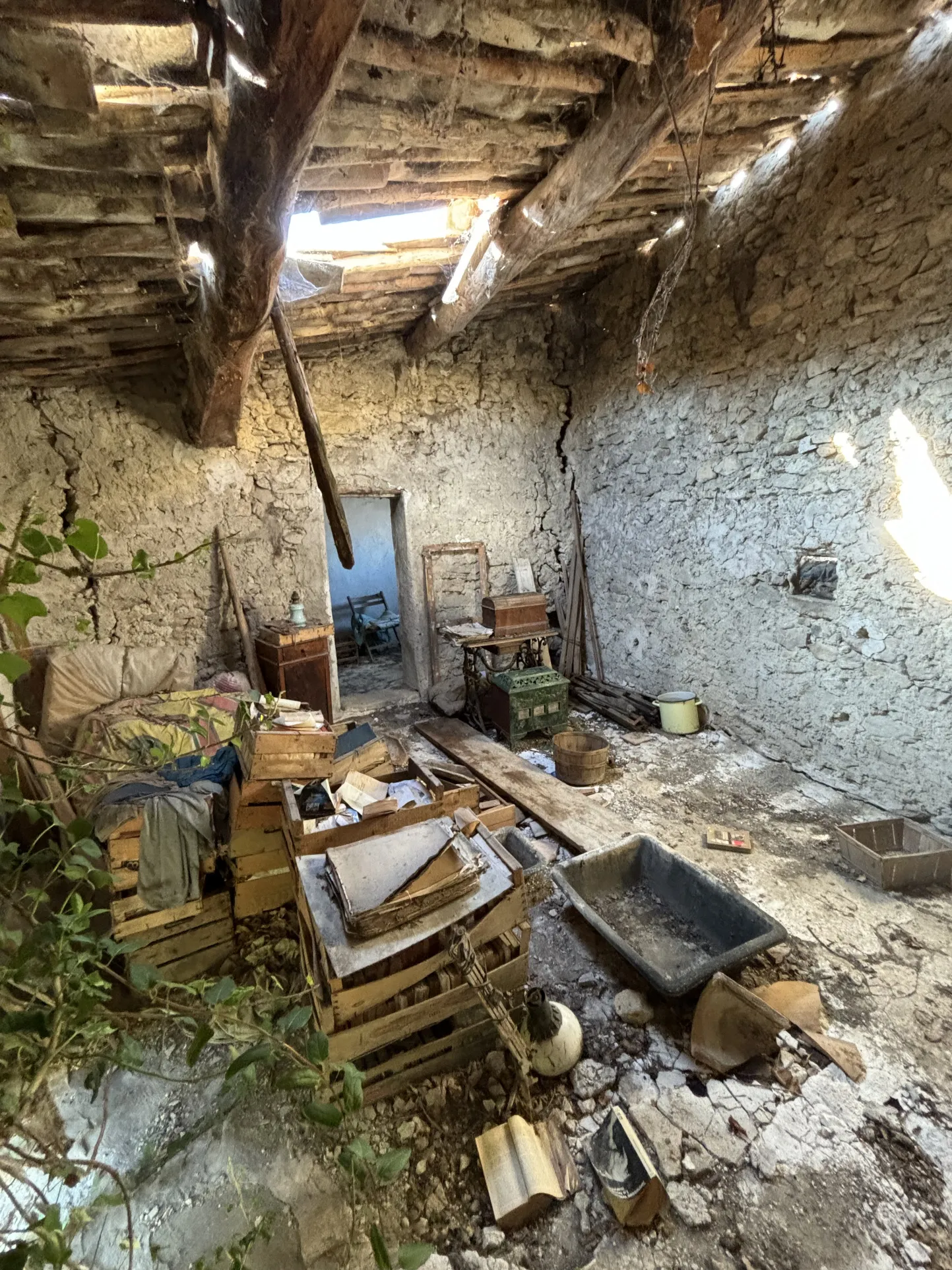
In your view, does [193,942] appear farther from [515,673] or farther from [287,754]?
[515,673]

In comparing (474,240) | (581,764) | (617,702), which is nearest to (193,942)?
(581,764)

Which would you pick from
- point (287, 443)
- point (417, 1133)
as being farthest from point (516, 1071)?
point (287, 443)

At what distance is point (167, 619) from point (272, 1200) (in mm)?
3946

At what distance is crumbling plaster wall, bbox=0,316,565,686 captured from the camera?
432 centimetres

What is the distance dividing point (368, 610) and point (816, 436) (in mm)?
6418

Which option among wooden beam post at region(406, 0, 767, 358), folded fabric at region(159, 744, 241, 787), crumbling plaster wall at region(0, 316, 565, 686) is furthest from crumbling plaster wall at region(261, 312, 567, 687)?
folded fabric at region(159, 744, 241, 787)

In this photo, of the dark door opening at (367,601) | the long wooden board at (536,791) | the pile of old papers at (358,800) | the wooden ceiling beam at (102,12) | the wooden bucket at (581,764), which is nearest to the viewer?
the wooden ceiling beam at (102,12)

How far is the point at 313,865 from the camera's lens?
2.19 meters

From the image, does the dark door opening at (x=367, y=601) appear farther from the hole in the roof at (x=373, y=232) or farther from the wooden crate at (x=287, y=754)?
the wooden crate at (x=287, y=754)

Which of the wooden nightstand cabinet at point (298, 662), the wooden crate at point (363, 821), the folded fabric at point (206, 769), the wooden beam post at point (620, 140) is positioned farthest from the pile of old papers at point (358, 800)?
the wooden beam post at point (620, 140)

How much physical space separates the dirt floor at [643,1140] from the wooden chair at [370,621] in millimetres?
5144

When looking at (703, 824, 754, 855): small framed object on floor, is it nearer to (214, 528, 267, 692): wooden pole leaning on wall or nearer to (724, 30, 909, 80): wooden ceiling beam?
(214, 528, 267, 692): wooden pole leaning on wall

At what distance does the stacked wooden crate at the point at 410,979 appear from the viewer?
1.82 metres

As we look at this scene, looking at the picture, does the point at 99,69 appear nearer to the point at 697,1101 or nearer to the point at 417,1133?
the point at 417,1133
